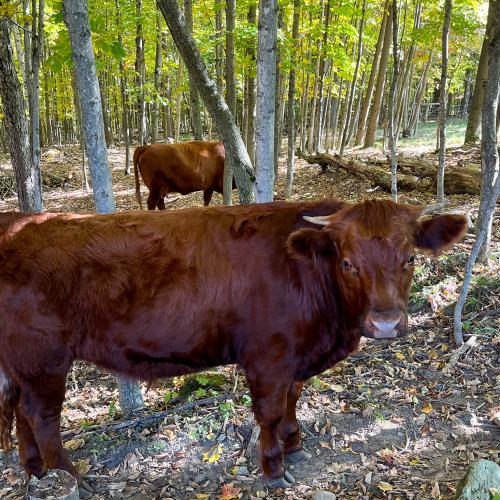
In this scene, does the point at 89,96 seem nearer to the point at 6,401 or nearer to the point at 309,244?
the point at 309,244

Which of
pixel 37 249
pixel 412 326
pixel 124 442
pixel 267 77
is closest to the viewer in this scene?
pixel 37 249

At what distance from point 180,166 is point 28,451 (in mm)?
10455

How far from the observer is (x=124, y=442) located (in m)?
4.20

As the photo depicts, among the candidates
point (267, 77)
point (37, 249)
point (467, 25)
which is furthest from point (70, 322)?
point (467, 25)

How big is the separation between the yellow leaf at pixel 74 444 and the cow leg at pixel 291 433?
1.78 meters

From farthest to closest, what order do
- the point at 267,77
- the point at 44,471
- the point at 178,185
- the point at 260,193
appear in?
the point at 178,185 → the point at 260,193 → the point at 267,77 → the point at 44,471

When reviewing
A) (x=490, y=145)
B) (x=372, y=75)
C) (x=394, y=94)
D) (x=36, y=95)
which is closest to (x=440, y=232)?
(x=490, y=145)

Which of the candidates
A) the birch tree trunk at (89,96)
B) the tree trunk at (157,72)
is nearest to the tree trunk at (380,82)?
the tree trunk at (157,72)

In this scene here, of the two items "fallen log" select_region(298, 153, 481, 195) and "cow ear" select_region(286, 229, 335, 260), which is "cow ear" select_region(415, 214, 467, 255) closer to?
"cow ear" select_region(286, 229, 335, 260)

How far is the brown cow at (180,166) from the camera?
1341 cm

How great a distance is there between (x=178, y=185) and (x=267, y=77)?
30.4ft

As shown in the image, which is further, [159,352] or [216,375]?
[216,375]

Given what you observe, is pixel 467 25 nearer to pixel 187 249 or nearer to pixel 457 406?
pixel 457 406

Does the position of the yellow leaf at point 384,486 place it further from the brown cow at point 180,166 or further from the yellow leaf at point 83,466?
the brown cow at point 180,166
